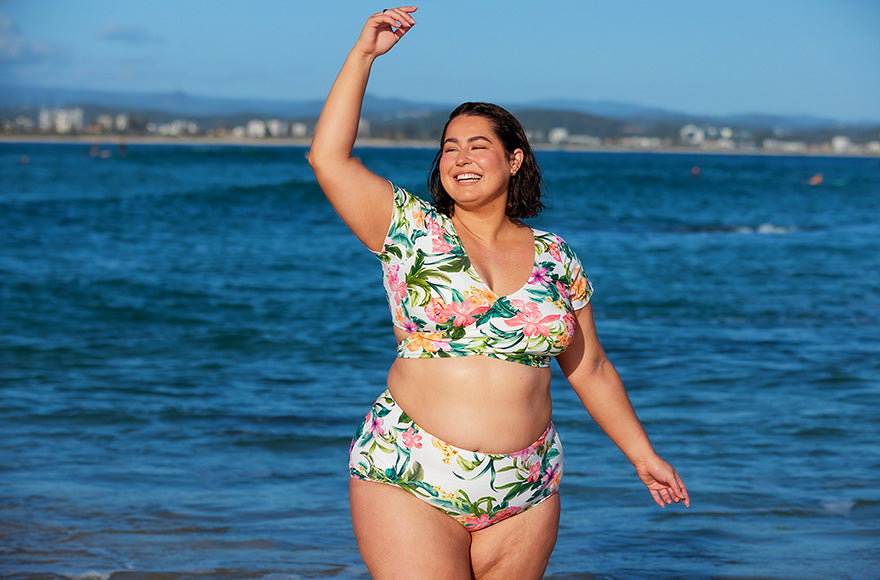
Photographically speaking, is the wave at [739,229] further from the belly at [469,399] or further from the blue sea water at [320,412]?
the belly at [469,399]

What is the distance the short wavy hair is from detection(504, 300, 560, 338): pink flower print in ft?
1.31

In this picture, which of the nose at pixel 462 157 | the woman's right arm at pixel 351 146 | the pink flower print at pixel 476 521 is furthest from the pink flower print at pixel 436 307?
the pink flower print at pixel 476 521

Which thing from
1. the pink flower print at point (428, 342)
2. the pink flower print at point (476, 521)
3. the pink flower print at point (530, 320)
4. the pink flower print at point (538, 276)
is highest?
the pink flower print at point (538, 276)

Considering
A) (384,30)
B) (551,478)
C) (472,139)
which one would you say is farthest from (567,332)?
(384,30)

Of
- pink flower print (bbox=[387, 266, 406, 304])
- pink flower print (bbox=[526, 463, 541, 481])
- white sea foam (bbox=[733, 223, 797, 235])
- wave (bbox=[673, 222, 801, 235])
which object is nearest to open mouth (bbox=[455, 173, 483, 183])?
pink flower print (bbox=[387, 266, 406, 304])

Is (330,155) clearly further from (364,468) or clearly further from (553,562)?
(553,562)

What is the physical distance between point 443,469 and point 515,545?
0.37 meters

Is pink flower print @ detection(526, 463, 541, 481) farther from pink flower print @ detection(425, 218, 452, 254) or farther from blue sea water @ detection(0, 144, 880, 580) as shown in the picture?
blue sea water @ detection(0, 144, 880, 580)

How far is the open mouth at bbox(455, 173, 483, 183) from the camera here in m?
2.99

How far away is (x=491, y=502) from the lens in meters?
2.81

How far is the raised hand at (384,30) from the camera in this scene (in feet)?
9.19

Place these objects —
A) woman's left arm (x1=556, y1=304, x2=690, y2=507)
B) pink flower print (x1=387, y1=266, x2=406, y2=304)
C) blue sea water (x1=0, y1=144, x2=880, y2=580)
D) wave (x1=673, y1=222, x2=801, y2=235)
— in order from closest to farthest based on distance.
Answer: pink flower print (x1=387, y1=266, x2=406, y2=304), woman's left arm (x1=556, y1=304, x2=690, y2=507), blue sea water (x1=0, y1=144, x2=880, y2=580), wave (x1=673, y1=222, x2=801, y2=235)

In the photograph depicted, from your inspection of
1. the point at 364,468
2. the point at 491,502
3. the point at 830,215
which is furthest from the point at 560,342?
the point at 830,215

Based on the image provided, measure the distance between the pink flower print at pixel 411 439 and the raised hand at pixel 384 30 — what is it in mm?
1091
